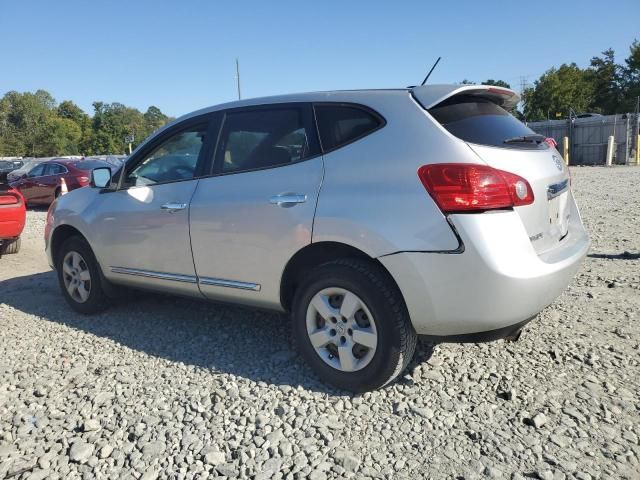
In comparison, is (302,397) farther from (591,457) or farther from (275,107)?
(275,107)

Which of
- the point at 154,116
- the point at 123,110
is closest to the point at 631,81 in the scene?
the point at 123,110

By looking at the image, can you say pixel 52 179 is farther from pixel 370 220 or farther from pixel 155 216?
pixel 370 220

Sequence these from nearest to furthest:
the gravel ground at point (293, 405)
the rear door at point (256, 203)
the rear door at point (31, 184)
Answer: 1. the gravel ground at point (293, 405)
2. the rear door at point (256, 203)
3. the rear door at point (31, 184)

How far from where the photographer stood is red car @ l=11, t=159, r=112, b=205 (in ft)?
49.1

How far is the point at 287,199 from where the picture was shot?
330 centimetres

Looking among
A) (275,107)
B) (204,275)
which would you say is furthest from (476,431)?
(275,107)

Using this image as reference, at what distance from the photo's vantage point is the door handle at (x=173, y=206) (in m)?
3.93

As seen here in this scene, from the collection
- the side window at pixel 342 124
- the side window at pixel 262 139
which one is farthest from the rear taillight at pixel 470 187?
the side window at pixel 262 139

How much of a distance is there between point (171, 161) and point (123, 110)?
124 metres

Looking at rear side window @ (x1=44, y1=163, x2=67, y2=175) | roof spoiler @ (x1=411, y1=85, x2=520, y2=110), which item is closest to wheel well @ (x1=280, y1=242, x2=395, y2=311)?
roof spoiler @ (x1=411, y1=85, x2=520, y2=110)

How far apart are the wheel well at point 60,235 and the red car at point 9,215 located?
2713 millimetres

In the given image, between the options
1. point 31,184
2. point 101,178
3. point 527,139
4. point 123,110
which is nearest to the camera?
point 527,139

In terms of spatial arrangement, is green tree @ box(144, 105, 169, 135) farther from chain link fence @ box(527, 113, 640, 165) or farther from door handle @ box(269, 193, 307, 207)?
door handle @ box(269, 193, 307, 207)

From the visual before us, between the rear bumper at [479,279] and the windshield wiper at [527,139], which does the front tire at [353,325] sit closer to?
the rear bumper at [479,279]
